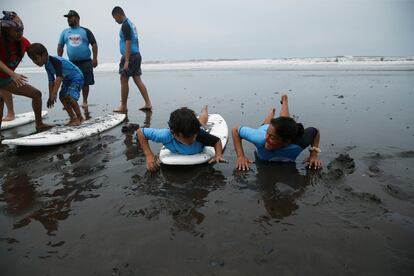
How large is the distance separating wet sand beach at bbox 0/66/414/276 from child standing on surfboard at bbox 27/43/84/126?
1.34 meters

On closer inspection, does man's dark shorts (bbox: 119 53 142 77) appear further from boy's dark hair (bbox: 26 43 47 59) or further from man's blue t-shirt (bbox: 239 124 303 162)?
man's blue t-shirt (bbox: 239 124 303 162)

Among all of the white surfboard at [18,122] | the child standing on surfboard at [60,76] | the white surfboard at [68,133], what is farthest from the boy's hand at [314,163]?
the white surfboard at [18,122]

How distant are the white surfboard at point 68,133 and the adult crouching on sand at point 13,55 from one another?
33.4 inches

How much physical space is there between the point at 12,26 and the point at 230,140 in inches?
168

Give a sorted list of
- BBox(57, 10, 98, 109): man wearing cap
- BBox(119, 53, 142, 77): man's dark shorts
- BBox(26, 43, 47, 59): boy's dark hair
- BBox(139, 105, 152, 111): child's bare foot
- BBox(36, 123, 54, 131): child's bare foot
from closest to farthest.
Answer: BBox(26, 43, 47, 59): boy's dark hair → BBox(36, 123, 54, 131): child's bare foot → BBox(57, 10, 98, 109): man wearing cap → BBox(119, 53, 142, 77): man's dark shorts → BBox(139, 105, 152, 111): child's bare foot

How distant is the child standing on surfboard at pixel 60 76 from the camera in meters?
5.57

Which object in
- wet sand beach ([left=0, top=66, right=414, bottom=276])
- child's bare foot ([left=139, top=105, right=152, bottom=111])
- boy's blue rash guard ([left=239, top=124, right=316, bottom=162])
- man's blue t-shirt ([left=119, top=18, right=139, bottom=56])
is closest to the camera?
Answer: wet sand beach ([left=0, top=66, right=414, bottom=276])

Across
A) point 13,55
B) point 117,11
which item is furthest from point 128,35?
point 13,55

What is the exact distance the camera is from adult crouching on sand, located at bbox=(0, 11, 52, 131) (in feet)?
17.0

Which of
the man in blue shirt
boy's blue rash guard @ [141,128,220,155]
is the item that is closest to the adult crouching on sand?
the man in blue shirt

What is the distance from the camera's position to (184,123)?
11.9 feet

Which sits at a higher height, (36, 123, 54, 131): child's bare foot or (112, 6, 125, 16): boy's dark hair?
(112, 6, 125, 16): boy's dark hair

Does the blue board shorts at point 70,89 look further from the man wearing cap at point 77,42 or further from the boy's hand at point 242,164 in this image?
the boy's hand at point 242,164

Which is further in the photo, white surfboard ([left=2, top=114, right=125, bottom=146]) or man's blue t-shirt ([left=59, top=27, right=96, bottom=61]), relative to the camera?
man's blue t-shirt ([left=59, top=27, right=96, bottom=61])
